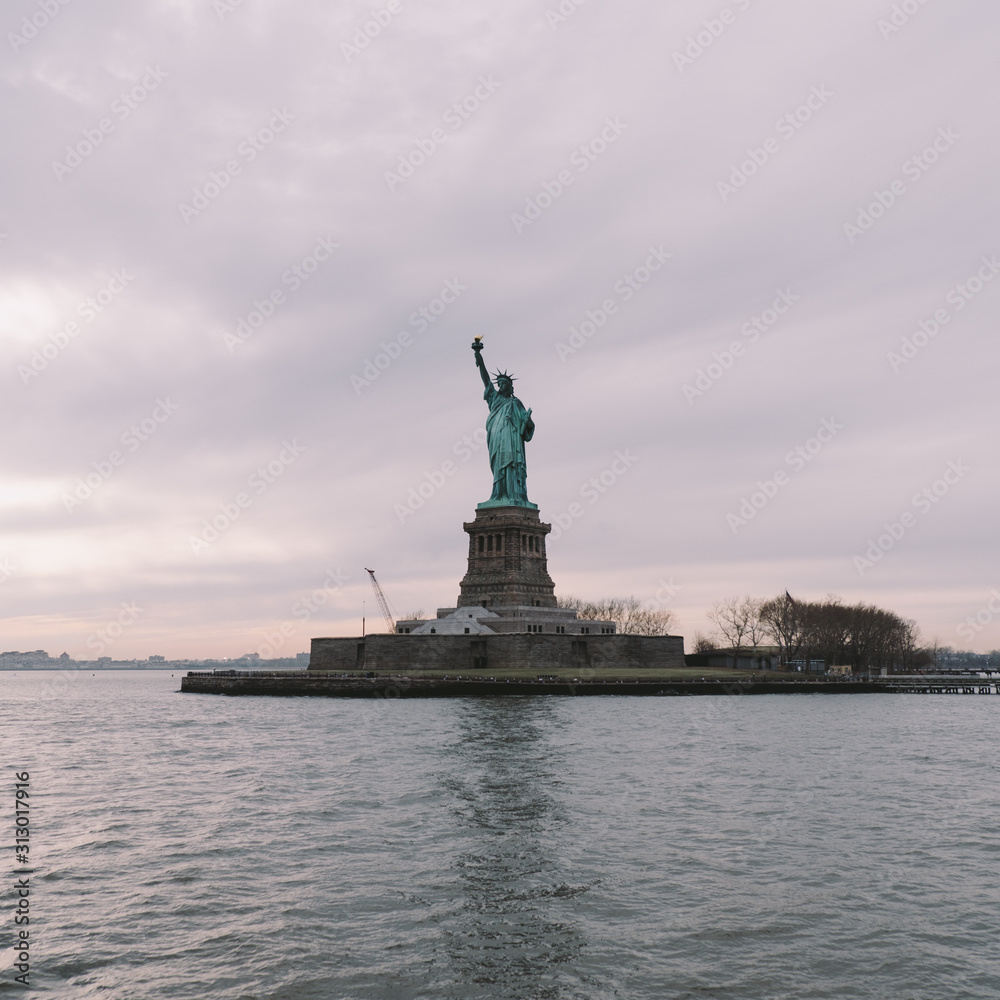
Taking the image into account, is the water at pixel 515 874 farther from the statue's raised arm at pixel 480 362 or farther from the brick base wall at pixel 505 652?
the statue's raised arm at pixel 480 362

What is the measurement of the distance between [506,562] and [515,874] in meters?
78.0

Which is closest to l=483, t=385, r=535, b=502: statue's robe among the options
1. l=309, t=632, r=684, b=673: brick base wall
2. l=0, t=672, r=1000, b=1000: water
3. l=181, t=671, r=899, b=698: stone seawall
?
l=309, t=632, r=684, b=673: brick base wall

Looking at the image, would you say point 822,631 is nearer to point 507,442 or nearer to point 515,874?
point 507,442

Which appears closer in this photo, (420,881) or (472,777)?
(420,881)

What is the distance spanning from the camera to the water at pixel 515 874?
14477mm

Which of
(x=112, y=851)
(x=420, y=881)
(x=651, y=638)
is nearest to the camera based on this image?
(x=420, y=881)

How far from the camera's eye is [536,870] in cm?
1998

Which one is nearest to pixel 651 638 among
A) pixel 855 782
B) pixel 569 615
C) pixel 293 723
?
pixel 569 615

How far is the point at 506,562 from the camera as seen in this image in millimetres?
97688

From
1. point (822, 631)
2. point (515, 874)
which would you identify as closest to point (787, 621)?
point (822, 631)

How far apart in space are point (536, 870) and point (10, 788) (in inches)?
890

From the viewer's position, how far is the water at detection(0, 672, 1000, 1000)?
14477mm

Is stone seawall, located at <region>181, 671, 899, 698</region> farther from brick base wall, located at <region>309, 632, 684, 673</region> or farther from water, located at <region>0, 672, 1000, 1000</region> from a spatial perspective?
water, located at <region>0, 672, 1000, 1000</region>

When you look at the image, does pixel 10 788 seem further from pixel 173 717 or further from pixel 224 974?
pixel 173 717
